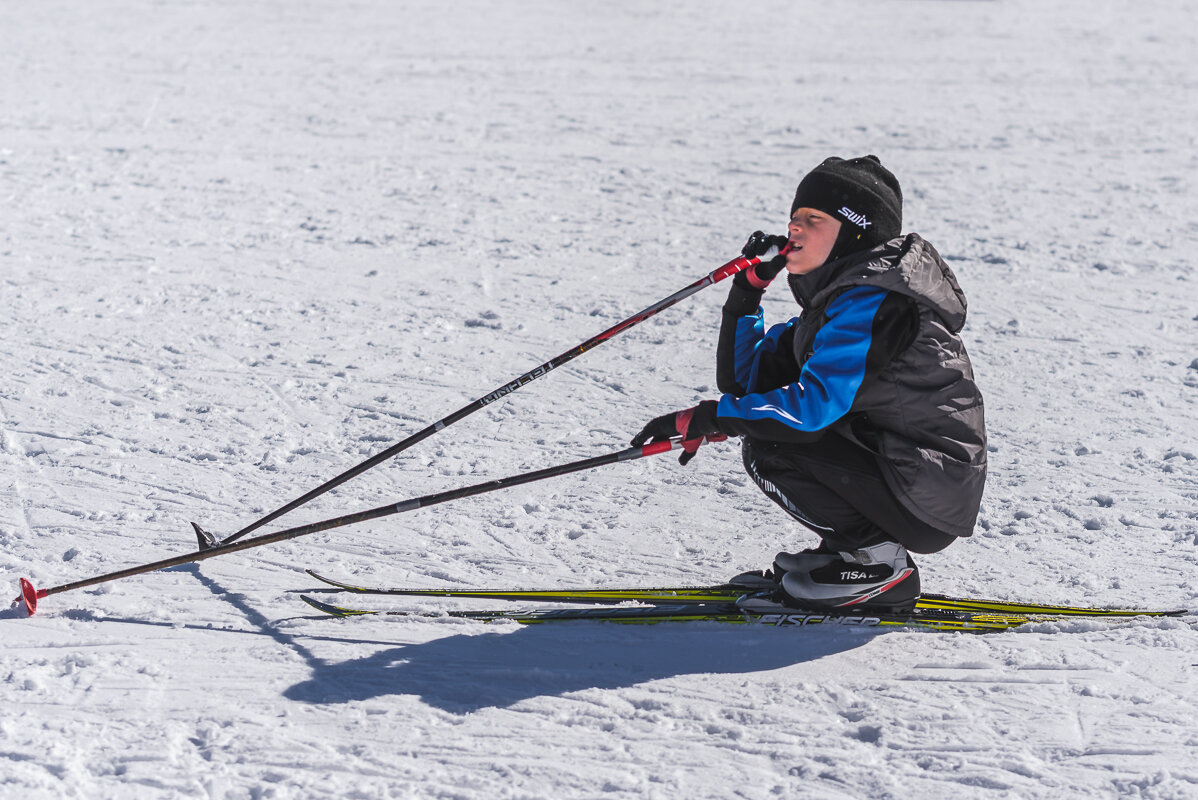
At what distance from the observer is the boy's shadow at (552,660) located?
264cm

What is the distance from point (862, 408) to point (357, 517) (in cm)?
136

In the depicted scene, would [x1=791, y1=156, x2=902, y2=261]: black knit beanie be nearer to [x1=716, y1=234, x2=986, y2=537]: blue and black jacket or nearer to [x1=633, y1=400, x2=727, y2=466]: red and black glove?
[x1=716, y1=234, x2=986, y2=537]: blue and black jacket

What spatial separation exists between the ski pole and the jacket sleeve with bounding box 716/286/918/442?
0.15 m

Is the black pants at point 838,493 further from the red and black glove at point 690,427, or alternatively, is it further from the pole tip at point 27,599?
the pole tip at point 27,599

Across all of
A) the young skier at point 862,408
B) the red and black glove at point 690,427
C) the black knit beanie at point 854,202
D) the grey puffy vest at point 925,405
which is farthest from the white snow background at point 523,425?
the black knit beanie at point 854,202

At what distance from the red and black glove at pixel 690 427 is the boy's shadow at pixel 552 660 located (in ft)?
1.86

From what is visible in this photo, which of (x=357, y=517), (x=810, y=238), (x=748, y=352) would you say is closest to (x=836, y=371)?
(x=810, y=238)

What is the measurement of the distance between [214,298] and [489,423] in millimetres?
1951

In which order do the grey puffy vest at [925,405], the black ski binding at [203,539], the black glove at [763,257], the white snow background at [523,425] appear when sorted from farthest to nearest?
the black ski binding at [203,539] < the black glove at [763,257] < the grey puffy vest at [925,405] < the white snow background at [523,425]

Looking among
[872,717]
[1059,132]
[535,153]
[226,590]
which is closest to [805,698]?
[872,717]

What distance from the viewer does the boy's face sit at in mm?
2676

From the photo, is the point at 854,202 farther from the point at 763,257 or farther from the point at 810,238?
the point at 763,257

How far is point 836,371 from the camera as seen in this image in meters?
2.50

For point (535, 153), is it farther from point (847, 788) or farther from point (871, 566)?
point (847, 788)
